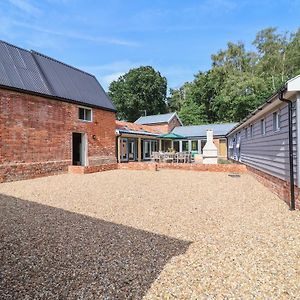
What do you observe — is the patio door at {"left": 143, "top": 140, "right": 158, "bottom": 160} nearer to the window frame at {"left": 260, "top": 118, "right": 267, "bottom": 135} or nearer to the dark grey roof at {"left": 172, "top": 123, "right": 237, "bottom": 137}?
the dark grey roof at {"left": 172, "top": 123, "right": 237, "bottom": 137}

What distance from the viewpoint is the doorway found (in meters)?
17.0

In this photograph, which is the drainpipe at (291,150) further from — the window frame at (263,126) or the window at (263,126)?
the window at (263,126)

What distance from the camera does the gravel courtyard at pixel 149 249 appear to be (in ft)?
9.56

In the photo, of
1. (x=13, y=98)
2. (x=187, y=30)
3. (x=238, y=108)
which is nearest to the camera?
(x=13, y=98)

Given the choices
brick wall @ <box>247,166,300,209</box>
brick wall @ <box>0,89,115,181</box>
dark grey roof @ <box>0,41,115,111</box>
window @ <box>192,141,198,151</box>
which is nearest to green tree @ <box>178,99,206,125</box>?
window @ <box>192,141,198,151</box>

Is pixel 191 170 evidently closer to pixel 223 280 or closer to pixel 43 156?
pixel 43 156

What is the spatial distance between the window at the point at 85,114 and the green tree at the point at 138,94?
32671 millimetres

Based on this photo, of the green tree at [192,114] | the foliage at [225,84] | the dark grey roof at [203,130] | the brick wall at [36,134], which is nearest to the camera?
the brick wall at [36,134]

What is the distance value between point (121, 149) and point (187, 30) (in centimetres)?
1209

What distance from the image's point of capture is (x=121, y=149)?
23.7m

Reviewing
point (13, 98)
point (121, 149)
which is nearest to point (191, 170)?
point (121, 149)

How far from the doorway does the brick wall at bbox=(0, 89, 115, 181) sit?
0.37 meters

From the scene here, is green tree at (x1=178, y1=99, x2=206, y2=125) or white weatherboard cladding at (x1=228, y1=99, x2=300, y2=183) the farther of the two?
green tree at (x1=178, y1=99, x2=206, y2=125)

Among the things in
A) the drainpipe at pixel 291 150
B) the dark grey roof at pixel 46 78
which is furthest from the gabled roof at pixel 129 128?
the drainpipe at pixel 291 150
